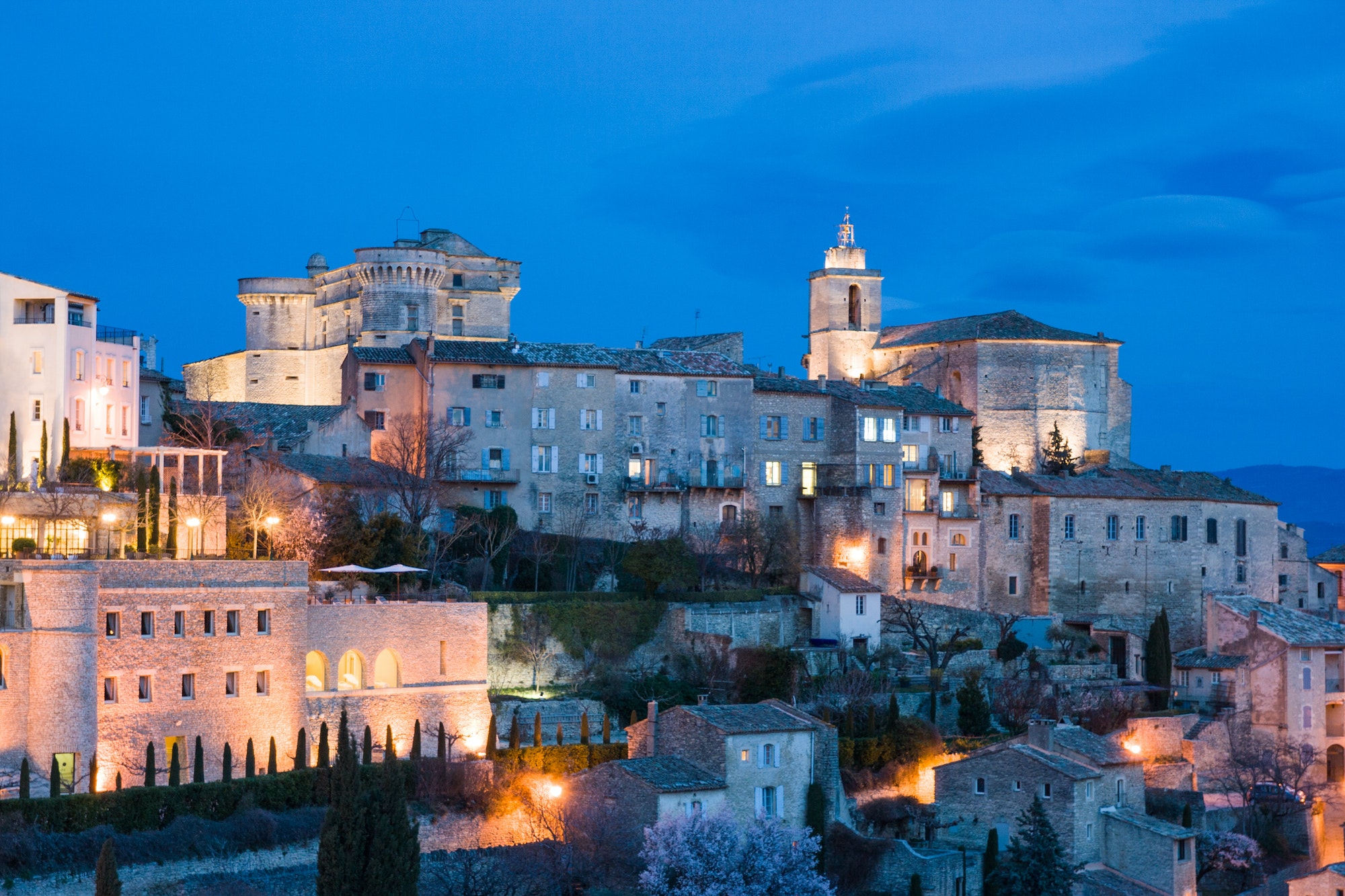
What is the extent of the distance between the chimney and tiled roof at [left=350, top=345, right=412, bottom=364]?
25862 mm

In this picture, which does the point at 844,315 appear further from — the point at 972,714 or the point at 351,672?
the point at 351,672

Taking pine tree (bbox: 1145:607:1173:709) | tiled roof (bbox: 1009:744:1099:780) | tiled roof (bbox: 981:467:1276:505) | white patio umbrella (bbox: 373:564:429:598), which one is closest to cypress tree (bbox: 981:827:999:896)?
tiled roof (bbox: 1009:744:1099:780)

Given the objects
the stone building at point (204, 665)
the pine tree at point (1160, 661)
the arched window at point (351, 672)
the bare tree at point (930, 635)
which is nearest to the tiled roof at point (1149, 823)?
the bare tree at point (930, 635)

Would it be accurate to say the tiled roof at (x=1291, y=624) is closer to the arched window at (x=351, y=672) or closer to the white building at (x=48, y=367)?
the arched window at (x=351, y=672)

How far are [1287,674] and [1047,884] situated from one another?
61.8 ft

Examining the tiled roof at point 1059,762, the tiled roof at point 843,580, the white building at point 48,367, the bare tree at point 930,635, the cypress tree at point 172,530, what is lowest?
the tiled roof at point 1059,762

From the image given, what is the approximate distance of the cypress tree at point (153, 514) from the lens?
49.2 meters

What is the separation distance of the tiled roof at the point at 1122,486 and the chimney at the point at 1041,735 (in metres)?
19.2

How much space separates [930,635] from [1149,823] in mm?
13984

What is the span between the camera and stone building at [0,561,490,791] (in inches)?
1666

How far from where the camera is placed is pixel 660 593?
192 feet

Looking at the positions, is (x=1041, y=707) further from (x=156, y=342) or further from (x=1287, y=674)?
(x=156, y=342)

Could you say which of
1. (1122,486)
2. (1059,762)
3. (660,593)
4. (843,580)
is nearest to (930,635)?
(843,580)

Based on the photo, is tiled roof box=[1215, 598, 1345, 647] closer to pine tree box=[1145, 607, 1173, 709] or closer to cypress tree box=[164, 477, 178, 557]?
pine tree box=[1145, 607, 1173, 709]
